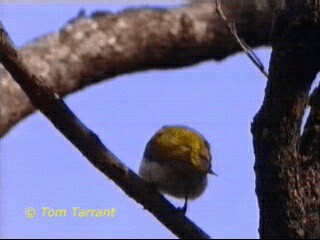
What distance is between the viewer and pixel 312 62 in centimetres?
255

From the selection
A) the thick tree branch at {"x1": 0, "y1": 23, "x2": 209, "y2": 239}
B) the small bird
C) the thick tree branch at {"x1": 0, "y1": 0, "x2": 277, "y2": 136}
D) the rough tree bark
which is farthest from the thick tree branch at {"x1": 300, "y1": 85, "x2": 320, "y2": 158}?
the thick tree branch at {"x1": 0, "y1": 0, "x2": 277, "y2": 136}

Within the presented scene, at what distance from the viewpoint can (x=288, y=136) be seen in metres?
2.65

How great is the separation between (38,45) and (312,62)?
2548 mm

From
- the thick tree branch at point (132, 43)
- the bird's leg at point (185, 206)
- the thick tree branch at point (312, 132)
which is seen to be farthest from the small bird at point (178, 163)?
the thick tree branch at point (312, 132)

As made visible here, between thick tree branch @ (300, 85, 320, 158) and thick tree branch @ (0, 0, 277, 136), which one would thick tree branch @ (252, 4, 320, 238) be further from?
thick tree branch @ (0, 0, 277, 136)

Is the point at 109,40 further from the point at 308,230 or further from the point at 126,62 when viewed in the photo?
the point at 308,230

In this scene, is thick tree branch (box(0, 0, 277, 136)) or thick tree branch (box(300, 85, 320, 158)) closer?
thick tree branch (box(300, 85, 320, 158))

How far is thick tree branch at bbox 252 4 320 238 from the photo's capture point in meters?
2.53

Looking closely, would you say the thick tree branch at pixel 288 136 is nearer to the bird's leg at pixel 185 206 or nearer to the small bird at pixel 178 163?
the bird's leg at pixel 185 206

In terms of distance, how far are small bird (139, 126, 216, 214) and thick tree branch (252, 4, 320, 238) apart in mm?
1419

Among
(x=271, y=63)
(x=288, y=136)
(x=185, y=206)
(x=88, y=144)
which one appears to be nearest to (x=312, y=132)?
(x=288, y=136)

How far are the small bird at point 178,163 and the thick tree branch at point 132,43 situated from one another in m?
0.66

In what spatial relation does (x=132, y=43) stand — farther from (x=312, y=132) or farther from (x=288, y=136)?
(x=288, y=136)

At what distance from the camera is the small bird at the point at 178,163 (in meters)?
4.29
